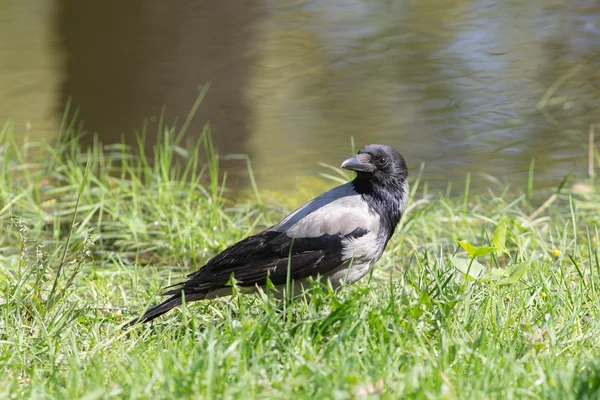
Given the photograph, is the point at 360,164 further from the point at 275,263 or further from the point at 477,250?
the point at 477,250

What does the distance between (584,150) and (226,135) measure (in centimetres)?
316

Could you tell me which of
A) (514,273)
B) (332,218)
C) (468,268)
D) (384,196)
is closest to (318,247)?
(332,218)

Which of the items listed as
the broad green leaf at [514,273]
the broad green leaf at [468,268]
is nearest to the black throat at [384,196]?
the broad green leaf at [468,268]

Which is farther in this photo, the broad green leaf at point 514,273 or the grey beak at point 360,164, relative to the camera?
the grey beak at point 360,164

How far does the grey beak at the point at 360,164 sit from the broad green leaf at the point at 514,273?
83 cm

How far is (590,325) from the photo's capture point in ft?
→ 11.0

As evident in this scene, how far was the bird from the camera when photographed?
3.79m

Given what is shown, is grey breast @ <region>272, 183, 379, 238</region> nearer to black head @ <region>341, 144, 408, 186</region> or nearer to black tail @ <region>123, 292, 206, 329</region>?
black head @ <region>341, 144, 408, 186</region>

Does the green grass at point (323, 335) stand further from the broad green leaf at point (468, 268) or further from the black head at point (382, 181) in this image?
the black head at point (382, 181)

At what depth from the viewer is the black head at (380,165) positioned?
13.5 feet

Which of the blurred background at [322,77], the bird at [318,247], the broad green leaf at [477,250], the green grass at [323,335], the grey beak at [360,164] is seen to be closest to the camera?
the green grass at [323,335]

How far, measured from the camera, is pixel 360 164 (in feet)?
13.3

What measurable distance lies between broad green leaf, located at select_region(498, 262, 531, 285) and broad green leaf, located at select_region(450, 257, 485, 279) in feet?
0.30

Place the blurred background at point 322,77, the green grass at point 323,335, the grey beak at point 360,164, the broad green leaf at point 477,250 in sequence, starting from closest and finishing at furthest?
1. the green grass at point 323,335
2. the broad green leaf at point 477,250
3. the grey beak at point 360,164
4. the blurred background at point 322,77
